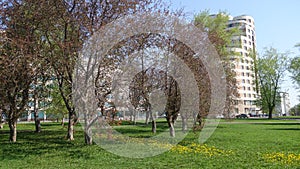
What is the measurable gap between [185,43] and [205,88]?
2.33m

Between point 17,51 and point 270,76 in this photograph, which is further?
point 270,76

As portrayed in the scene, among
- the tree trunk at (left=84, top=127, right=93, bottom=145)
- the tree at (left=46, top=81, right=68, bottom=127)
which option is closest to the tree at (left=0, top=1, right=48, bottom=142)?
the tree trunk at (left=84, top=127, right=93, bottom=145)

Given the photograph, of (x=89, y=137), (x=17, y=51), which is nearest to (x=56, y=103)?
(x=89, y=137)

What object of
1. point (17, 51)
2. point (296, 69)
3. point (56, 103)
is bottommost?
point (56, 103)

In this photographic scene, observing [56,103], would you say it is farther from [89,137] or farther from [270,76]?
[270,76]

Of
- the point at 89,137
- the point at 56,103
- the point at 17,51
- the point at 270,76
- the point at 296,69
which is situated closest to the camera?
the point at 17,51

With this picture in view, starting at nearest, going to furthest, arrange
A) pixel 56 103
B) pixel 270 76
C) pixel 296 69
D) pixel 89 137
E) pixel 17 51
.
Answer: pixel 17 51
pixel 89 137
pixel 56 103
pixel 296 69
pixel 270 76

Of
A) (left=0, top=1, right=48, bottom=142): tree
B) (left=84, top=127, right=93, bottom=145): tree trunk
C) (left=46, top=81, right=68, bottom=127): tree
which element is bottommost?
(left=84, top=127, right=93, bottom=145): tree trunk

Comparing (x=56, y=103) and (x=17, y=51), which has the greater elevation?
(x=17, y=51)

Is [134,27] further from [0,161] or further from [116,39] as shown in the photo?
[0,161]

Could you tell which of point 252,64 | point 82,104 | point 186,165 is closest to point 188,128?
point 82,104

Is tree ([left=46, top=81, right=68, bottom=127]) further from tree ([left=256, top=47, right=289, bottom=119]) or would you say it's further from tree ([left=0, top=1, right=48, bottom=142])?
tree ([left=256, top=47, right=289, bottom=119])

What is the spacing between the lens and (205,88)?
1391cm

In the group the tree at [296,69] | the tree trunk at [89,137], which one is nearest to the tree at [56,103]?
the tree trunk at [89,137]
